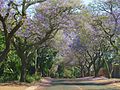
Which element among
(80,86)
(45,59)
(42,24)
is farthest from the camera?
(45,59)

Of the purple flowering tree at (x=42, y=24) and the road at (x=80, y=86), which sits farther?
the purple flowering tree at (x=42, y=24)

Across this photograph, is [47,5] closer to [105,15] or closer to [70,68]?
[105,15]

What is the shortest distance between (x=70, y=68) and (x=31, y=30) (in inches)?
3381

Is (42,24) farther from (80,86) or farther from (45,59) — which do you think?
(45,59)

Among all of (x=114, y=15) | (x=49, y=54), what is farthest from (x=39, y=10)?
(x=49, y=54)

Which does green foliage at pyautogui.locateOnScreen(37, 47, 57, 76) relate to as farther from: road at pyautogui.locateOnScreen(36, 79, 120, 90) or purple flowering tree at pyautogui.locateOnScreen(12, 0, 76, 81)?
purple flowering tree at pyautogui.locateOnScreen(12, 0, 76, 81)

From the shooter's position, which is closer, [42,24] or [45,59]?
[42,24]

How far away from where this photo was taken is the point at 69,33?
146 ft

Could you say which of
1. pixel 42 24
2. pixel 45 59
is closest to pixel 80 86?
pixel 42 24

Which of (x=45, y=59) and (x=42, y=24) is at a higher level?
(x=45, y=59)

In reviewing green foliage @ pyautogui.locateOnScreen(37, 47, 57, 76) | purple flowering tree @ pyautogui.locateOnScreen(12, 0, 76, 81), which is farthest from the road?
green foliage @ pyautogui.locateOnScreen(37, 47, 57, 76)

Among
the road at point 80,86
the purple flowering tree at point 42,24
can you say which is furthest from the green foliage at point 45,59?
the purple flowering tree at point 42,24

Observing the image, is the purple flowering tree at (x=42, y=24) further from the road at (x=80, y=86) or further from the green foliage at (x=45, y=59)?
the green foliage at (x=45, y=59)

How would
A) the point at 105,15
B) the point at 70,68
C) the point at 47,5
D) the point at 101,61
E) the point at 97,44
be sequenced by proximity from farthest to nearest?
1. the point at 70,68
2. the point at 101,61
3. the point at 97,44
4. the point at 105,15
5. the point at 47,5
